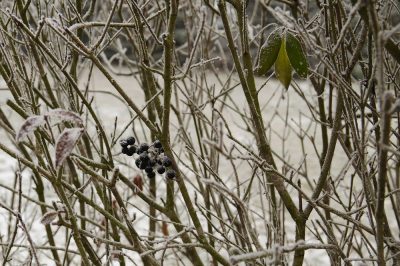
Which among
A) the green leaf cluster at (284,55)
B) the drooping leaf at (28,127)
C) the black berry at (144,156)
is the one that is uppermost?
the green leaf cluster at (284,55)

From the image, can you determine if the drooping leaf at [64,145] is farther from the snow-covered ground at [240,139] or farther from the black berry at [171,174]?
the snow-covered ground at [240,139]

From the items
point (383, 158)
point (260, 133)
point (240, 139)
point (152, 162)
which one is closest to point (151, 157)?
point (152, 162)

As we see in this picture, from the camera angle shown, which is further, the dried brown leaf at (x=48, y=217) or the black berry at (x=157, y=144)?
the black berry at (x=157, y=144)

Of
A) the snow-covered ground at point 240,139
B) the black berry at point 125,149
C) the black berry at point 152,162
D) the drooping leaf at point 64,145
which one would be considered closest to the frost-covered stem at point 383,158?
the drooping leaf at point 64,145

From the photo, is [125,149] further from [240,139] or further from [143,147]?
[240,139]

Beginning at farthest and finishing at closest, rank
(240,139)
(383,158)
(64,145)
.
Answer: (240,139), (64,145), (383,158)

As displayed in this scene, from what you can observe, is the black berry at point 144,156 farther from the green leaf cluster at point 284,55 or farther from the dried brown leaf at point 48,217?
the green leaf cluster at point 284,55

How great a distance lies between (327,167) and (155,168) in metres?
0.51

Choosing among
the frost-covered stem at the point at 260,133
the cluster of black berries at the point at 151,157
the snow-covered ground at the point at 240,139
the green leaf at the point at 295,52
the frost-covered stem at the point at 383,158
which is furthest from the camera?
the snow-covered ground at the point at 240,139

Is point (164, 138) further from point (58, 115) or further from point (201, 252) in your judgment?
point (201, 252)

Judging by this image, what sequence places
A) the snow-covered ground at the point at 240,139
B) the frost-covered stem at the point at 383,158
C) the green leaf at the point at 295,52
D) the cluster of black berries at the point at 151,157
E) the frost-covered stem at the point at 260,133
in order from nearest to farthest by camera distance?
the frost-covered stem at the point at 383,158 < the green leaf at the point at 295,52 < the frost-covered stem at the point at 260,133 < the cluster of black berries at the point at 151,157 < the snow-covered ground at the point at 240,139

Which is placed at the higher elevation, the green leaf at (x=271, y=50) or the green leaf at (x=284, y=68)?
the green leaf at (x=271, y=50)

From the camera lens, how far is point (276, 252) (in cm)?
104

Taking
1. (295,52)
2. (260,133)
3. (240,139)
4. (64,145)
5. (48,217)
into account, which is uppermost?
(295,52)
